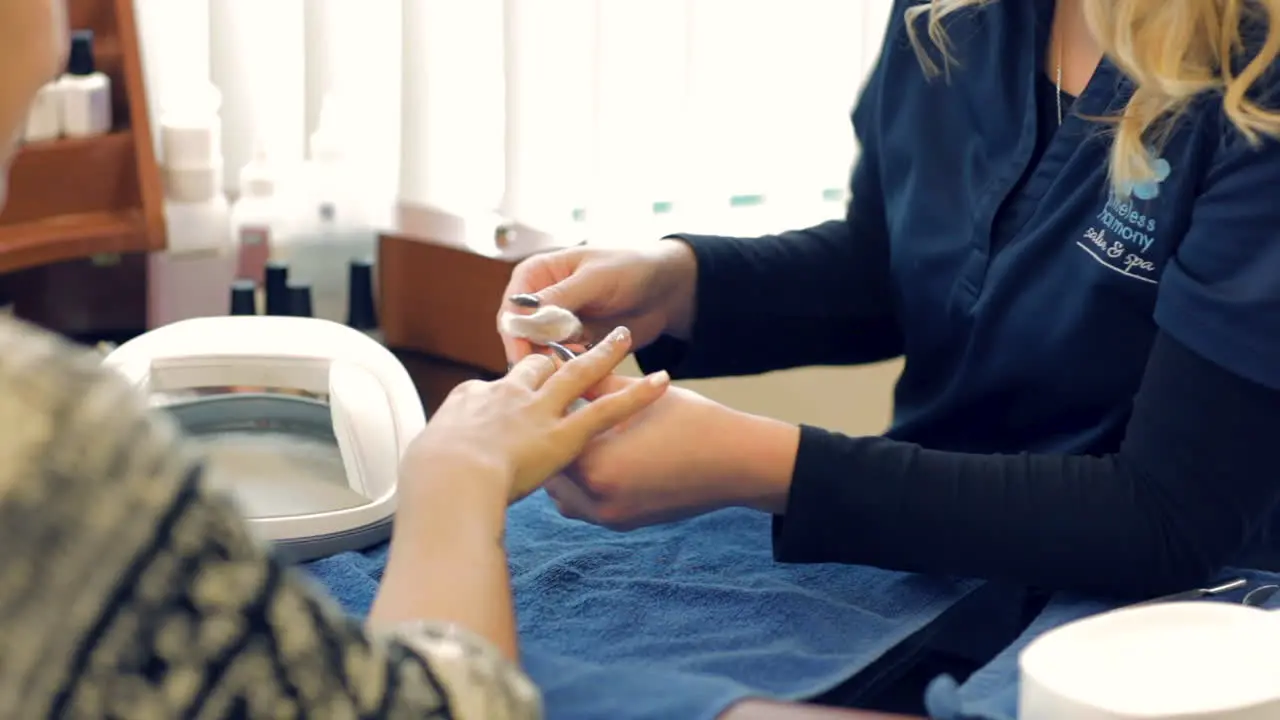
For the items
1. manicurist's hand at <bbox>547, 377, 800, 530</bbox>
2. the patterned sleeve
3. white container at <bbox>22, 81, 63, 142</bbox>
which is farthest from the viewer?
white container at <bbox>22, 81, 63, 142</bbox>

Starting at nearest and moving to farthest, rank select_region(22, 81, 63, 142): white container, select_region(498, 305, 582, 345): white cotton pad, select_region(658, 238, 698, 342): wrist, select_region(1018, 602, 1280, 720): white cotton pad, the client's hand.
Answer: select_region(1018, 602, 1280, 720): white cotton pad < the client's hand < select_region(498, 305, 582, 345): white cotton pad < select_region(658, 238, 698, 342): wrist < select_region(22, 81, 63, 142): white container

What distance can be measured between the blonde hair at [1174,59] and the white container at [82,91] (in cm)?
79

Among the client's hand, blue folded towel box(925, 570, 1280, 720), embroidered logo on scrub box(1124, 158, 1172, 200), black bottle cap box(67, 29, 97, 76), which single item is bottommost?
blue folded towel box(925, 570, 1280, 720)

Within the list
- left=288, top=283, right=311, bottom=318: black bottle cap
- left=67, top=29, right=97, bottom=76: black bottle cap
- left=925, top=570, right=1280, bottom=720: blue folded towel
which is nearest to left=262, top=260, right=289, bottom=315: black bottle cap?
left=288, top=283, right=311, bottom=318: black bottle cap

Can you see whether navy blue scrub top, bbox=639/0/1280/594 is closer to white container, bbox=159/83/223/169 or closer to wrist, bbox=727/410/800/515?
wrist, bbox=727/410/800/515

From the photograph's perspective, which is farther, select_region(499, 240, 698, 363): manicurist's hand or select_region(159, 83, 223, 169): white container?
select_region(159, 83, 223, 169): white container

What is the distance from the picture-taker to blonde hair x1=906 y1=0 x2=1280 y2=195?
865 millimetres

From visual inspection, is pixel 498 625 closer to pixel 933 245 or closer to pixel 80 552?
pixel 80 552

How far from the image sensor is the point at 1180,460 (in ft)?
2.77

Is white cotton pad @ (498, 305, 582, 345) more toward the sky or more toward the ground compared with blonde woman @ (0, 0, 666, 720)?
more toward the ground

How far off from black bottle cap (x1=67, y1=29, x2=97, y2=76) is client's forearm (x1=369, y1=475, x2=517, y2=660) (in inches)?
27.0

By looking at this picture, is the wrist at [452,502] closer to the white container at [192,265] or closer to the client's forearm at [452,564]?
the client's forearm at [452,564]

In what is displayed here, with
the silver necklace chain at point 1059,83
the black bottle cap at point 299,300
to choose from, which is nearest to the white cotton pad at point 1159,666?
the silver necklace chain at point 1059,83

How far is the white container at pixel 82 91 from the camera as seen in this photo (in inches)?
48.6
